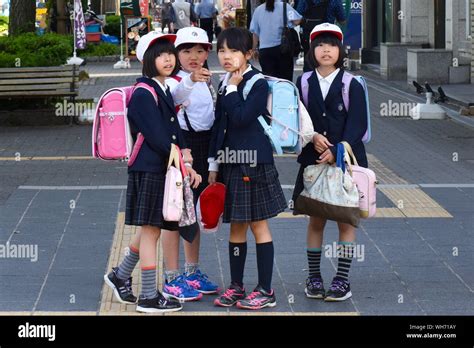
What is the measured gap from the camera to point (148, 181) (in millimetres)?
6992

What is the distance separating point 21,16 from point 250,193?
15559 mm

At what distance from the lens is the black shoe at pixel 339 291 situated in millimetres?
7332

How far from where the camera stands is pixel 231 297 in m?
7.24

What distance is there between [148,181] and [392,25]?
2159 centimetres

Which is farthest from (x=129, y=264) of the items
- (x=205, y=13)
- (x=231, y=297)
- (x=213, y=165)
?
(x=205, y=13)

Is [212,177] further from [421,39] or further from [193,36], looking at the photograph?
[421,39]

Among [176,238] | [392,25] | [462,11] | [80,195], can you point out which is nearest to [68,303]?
[176,238]

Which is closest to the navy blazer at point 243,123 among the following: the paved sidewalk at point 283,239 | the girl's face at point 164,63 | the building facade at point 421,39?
the girl's face at point 164,63

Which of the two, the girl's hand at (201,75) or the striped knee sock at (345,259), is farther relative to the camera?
the striped knee sock at (345,259)

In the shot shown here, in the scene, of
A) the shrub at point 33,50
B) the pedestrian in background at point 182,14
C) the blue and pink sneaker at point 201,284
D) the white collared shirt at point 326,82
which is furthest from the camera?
the pedestrian in background at point 182,14

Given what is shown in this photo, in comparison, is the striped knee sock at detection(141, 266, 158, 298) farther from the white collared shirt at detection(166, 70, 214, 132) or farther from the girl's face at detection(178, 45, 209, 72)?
the girl's face at detection(178, 45, 209, 72)

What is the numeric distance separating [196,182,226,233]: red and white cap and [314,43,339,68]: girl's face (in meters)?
0.98

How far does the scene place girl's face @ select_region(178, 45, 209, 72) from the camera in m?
7.30

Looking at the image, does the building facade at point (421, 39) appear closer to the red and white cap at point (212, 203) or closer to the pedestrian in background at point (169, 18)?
the pedestrian in background at point (169, 18)
